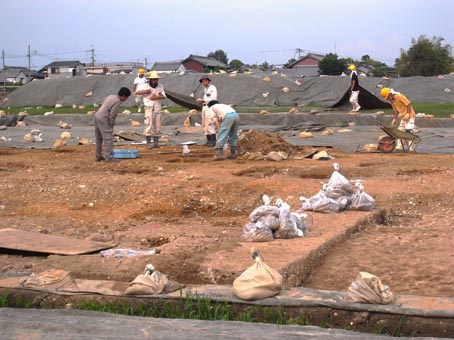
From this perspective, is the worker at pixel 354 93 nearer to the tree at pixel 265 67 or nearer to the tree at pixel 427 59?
the tree at pixel 427 59

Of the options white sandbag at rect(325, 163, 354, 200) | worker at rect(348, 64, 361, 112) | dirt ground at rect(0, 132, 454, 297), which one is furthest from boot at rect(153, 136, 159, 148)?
worker at rect(348, 64, 361, 112)

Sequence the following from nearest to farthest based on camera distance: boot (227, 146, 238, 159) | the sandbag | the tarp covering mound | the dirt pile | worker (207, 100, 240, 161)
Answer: the sandbag → worker (207, 100, 240, 161) → boot (227, 146, 238, 159) → the dirt pile → the tarp covering mound

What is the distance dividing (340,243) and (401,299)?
2.01 meters

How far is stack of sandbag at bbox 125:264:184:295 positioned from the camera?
14.4ft

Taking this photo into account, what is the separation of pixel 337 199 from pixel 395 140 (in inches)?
245

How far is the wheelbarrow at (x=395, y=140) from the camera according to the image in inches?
502

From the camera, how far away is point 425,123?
19016 mm

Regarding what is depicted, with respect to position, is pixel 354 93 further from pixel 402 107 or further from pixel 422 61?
pixel 422 61

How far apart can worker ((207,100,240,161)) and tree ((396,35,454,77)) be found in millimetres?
34687

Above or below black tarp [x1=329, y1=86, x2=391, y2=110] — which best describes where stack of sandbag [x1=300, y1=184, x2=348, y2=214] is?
below

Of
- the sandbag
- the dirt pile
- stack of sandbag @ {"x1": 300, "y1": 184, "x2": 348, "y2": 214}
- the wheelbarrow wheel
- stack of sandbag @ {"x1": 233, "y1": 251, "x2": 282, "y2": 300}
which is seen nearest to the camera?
the sandbag

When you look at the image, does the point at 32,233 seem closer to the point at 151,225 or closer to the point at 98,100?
the point at 151,225

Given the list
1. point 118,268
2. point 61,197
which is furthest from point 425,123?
point 118,268

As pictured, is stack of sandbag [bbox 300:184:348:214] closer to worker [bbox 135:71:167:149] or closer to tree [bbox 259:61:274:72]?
worker [bbox 135:71:167:149]
